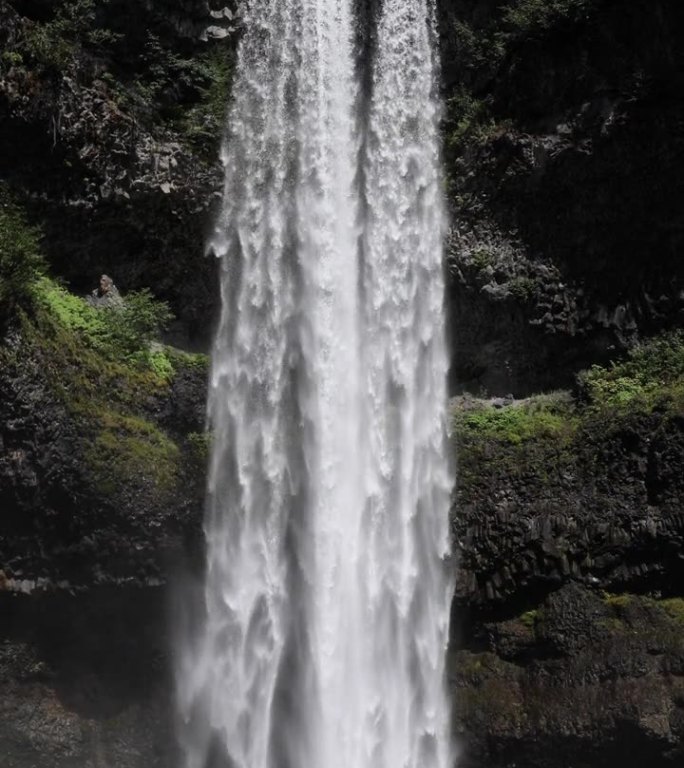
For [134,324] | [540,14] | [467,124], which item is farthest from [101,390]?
[540,14]

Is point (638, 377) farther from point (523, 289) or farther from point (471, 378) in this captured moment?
point (471, 378)

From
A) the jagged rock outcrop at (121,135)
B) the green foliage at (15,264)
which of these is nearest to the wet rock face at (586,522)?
the jagged rock outcrop at (121,135)

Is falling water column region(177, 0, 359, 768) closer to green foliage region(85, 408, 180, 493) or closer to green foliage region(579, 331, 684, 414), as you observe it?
green foliage region(85, 408, 180, 493)

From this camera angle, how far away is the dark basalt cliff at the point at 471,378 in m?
10.1

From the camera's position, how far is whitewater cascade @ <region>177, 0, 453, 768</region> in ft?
33.7

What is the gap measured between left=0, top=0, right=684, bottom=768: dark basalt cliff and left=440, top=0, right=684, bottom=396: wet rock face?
0.11 ft

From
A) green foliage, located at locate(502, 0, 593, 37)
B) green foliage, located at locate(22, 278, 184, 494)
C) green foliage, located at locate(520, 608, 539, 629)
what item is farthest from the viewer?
green foliage, located at locate(502, 0, 593, 37)

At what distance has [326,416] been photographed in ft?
37.8

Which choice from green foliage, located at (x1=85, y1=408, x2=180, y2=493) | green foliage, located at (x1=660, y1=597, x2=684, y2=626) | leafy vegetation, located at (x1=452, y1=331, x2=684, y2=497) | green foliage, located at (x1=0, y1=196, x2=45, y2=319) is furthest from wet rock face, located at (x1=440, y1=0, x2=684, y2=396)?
green foliage, located at (x1=0, y1=196, x2=45, y2=319)

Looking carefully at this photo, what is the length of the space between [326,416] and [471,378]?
270 cm

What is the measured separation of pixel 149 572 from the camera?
10312mm

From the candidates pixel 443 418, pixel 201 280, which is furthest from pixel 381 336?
pixel 201 280

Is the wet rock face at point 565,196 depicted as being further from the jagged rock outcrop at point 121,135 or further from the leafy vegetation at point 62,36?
the leafy vegetation at point 62,36

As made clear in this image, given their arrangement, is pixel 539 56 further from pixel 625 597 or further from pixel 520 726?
pixel 520 726
